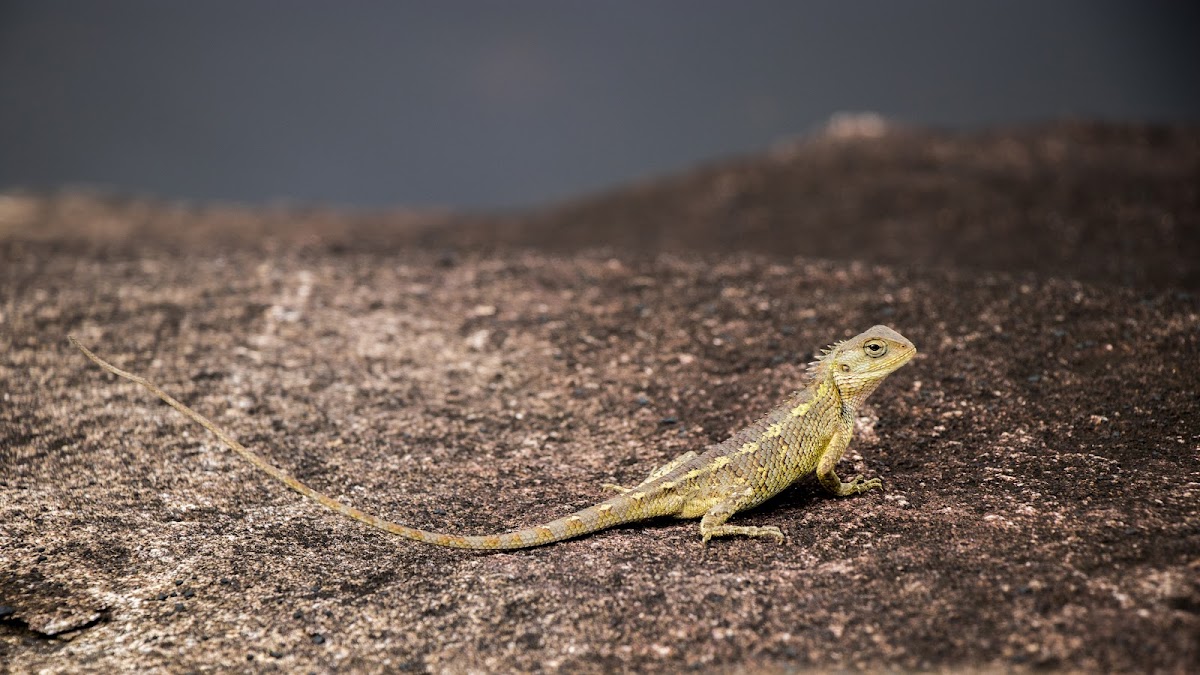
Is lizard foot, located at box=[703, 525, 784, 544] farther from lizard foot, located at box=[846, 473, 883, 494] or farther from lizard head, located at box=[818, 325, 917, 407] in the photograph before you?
lizard head, located at box=[818, 325, 917, 407]

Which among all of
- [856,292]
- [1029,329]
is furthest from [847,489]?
[856,292]

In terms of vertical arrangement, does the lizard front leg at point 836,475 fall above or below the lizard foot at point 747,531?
above

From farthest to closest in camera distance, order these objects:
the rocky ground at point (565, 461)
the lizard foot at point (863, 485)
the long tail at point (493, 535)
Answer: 1. the lizard foot at point (863, 485)
2. the long tail at point (493, 535)
3. the rocky ground at point (565, 461)

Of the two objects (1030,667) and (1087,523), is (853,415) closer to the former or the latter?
(1087,523)

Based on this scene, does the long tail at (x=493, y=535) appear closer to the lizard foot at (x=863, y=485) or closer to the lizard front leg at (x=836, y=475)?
the lizard front leg at (x=836, y=475)

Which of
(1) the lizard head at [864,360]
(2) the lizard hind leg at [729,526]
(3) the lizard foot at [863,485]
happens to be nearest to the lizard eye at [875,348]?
(1) the lizard head at [864,360]

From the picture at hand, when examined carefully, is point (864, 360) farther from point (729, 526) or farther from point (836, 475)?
point (729, 526)

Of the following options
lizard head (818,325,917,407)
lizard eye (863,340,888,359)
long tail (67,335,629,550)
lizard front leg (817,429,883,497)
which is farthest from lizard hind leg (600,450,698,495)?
lizard eye (863,340,888,359)
